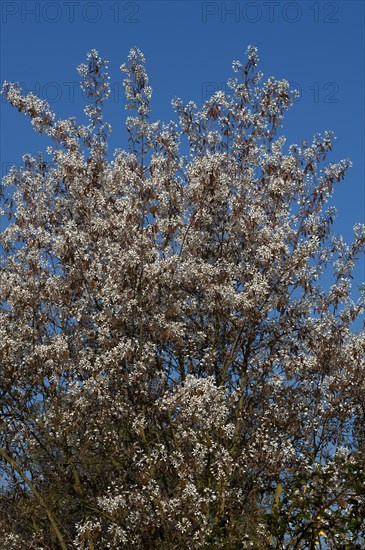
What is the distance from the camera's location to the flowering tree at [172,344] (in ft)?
49.1

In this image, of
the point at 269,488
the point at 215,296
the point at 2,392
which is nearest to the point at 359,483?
the point at 269,488

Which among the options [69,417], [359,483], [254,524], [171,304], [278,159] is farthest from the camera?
[278,159]

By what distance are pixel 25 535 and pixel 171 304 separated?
5553mm

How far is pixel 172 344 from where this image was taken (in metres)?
17.3

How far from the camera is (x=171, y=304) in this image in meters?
16.9

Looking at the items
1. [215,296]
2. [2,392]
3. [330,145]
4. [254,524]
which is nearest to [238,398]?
[215,296]

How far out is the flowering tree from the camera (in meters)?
15.0

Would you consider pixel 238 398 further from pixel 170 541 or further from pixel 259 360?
pixel 170 541

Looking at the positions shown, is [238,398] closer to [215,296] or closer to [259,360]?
[259,360]

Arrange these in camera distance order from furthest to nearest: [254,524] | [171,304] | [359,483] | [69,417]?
[171,304] < [69,417] < [254,524] < [359,483]

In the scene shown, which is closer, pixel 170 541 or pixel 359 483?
pixel 359 483

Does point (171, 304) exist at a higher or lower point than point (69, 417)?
higher

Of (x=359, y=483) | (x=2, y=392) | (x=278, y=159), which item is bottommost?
(x=359, y=483)

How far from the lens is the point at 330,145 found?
19.2m
